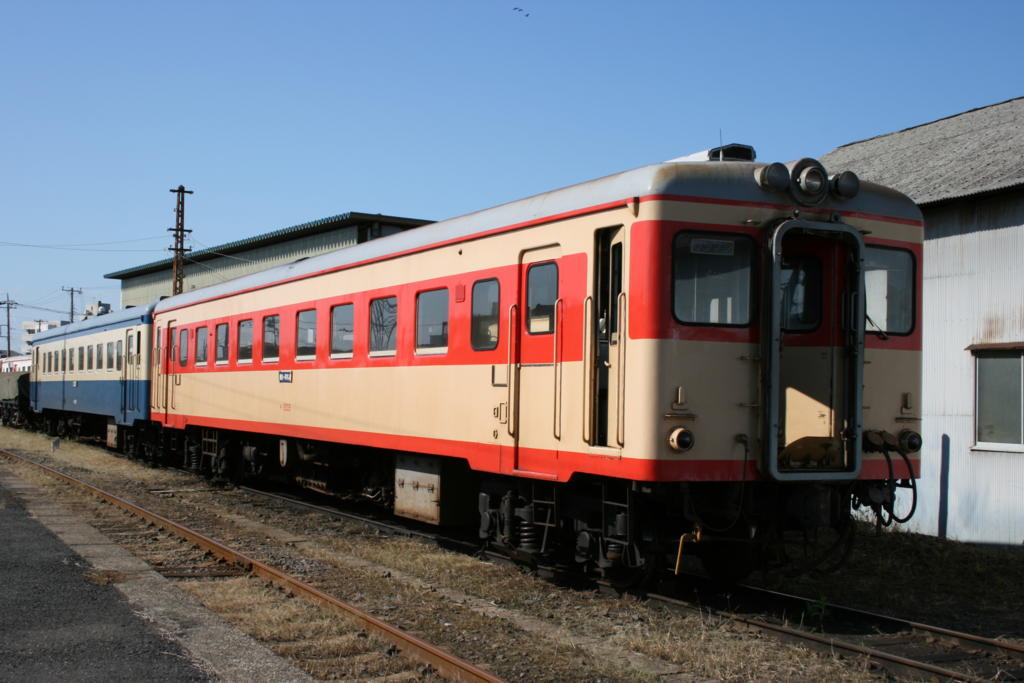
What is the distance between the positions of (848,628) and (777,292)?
2.64m

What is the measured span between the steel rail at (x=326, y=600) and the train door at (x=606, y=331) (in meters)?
2.19

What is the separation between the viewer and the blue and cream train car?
69.7 feet

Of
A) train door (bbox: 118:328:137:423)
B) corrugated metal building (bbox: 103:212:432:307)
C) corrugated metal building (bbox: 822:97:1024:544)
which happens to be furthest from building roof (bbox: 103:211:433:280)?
corrugated metal building (bbox: 822:97:1024:544)

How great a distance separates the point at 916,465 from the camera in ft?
27.6

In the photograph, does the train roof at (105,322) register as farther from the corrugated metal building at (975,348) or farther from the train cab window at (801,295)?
the train cab window at (801,295)

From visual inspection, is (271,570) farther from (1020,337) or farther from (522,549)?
(1020,337)

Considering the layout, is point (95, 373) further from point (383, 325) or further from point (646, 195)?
point (646, 195)

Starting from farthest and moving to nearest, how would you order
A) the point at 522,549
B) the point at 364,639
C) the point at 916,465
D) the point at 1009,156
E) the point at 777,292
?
the point at 1009,156
the point at 522,549
the point at 916,465
the point at 777,292
the point at 364,639

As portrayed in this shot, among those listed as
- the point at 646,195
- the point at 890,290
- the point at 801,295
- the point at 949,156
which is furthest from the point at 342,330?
the point at 949,156

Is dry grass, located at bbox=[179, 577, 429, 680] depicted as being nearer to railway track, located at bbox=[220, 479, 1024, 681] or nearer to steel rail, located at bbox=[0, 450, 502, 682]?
steel rail, located at bbox=[0, 450, 502, 682]

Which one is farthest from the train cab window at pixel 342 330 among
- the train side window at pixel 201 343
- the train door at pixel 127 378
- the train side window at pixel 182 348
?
the train door at pixel 127 378

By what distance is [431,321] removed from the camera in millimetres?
10641

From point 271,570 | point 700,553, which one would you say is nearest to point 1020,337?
point 700,553

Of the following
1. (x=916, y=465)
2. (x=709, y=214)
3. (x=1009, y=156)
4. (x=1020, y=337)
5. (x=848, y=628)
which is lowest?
(x=848, y=628)
